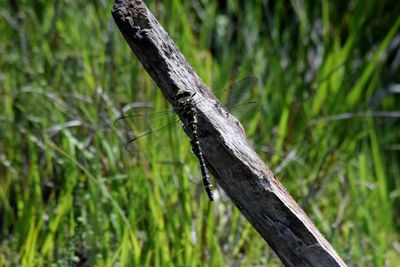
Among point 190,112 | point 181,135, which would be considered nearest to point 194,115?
point 190,112

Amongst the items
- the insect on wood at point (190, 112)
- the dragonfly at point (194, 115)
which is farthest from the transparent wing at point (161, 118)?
the insect on wood at point (190, 112)

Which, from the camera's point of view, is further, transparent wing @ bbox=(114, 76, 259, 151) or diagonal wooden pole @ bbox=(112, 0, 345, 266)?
transparent wing @ bbox=(114, 76, 259, 151)

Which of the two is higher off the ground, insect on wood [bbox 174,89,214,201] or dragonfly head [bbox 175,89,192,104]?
dragonfly head [bbox 175,89,192,104]

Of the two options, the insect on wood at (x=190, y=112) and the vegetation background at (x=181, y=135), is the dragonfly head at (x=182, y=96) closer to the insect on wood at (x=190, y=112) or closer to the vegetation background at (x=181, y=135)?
the insect on wood at (x=190, y=112)

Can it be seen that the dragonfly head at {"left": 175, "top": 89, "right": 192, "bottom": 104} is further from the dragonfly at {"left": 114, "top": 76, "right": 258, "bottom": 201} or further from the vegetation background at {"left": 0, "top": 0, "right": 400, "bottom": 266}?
the vegetation background at {"left": 0, "top": 0, "right": 400, "bottom": 266}

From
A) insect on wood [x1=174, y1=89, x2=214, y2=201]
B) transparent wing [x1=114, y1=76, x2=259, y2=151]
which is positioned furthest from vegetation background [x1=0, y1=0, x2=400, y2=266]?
insect on wood [x1=174, y1=89, x2=214, y2=201]

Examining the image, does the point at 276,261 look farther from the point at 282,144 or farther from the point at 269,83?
the point at 269,83

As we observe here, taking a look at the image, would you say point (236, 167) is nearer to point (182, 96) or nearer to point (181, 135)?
point (182, 96)

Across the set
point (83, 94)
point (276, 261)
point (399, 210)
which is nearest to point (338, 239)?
point (276, 261)

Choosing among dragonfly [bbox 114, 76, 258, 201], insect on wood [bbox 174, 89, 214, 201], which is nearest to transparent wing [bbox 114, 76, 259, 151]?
dragonfly [bbox 114, 76, 258, 201]
